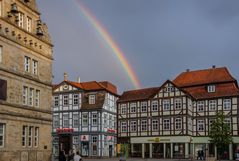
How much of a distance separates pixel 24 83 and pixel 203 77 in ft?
128

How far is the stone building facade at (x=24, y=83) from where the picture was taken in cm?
3400

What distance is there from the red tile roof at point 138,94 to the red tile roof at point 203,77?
447 cm

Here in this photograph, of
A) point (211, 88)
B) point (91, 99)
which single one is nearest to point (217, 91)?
point (211, 88)

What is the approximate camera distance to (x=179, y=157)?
2490 inches

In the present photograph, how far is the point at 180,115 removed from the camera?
64.7 m

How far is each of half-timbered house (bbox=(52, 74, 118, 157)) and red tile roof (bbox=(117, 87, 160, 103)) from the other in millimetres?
2085

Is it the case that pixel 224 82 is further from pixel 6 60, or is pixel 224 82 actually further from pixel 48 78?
pixel 6 60

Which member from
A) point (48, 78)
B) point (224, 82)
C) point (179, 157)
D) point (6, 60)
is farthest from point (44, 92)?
point (224, 82)

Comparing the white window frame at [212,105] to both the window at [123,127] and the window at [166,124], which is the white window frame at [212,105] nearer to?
the window at [166,124]

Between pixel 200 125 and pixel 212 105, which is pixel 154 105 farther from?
pixel 212 105

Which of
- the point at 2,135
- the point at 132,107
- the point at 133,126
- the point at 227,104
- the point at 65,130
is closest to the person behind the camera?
the point at 2,135

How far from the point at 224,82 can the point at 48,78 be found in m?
33.1

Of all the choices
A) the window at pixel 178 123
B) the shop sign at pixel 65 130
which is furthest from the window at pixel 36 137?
the window at pixel 178 123

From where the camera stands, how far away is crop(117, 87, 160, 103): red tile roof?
229ft
